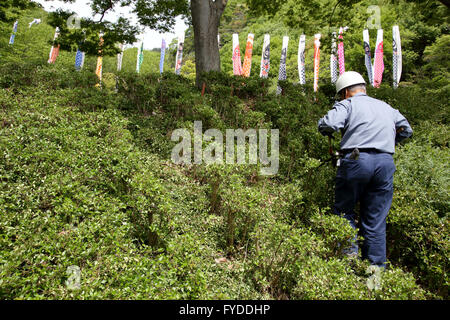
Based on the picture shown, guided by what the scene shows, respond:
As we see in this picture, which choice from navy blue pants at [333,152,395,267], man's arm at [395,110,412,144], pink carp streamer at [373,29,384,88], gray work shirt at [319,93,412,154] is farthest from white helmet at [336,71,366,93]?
pink carp streamer at [373,29,384,88]

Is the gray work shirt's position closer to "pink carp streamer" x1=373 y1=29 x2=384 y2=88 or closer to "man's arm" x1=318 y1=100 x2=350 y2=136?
"man's arm" x1=318 y1=100 x2=350 y2=136

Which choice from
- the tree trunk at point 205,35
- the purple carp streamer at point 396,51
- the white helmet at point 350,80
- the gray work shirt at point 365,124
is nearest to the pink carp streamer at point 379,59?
the purple carp streamer at point 396,51

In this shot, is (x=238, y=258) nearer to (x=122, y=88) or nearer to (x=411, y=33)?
(x=122, y=88)

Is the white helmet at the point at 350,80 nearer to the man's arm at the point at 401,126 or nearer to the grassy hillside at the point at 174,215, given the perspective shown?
the man's arm at the point at 401,126

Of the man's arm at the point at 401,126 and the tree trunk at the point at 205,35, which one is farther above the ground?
the tree trunk at the point at 205,35

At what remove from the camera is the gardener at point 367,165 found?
106 inches

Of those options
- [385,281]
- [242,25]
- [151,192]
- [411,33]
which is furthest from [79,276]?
[242,25]

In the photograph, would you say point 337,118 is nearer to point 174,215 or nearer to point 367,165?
point 367,165

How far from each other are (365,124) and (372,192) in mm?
706

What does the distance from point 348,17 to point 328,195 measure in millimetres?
7129

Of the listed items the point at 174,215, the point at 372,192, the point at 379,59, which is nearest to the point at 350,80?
the point at 372,192

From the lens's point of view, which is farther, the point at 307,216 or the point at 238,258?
the point at 307,216

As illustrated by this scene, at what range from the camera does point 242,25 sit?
4750cm

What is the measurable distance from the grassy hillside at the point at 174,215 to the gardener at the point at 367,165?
0.34 metres
